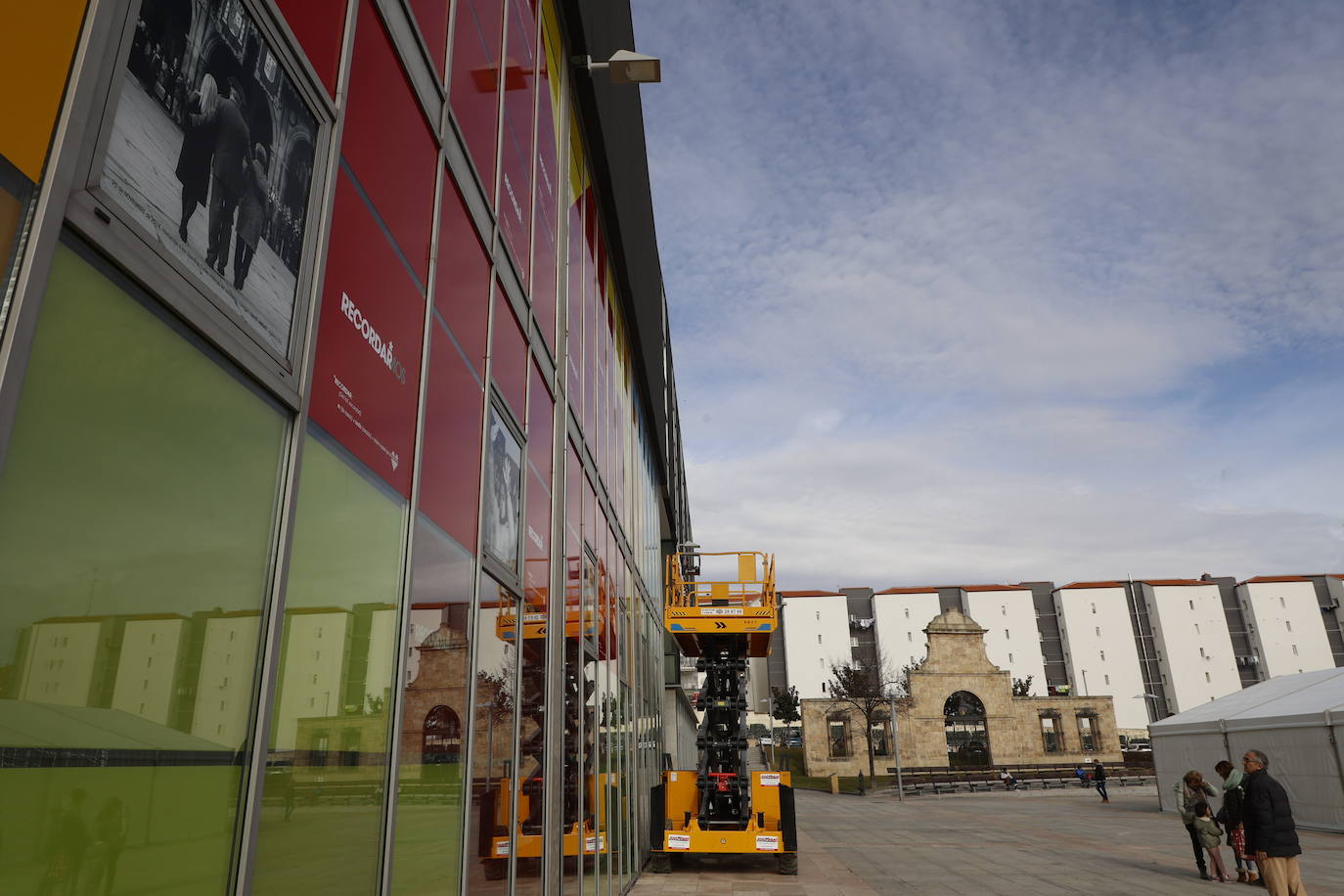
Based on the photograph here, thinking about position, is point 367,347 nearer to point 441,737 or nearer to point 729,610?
A: point 441,737

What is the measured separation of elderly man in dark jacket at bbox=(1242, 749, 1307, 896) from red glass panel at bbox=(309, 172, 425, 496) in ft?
32.4

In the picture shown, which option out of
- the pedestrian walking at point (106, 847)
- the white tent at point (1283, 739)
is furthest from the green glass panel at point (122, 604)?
→ the white tent at point (1283, 739)

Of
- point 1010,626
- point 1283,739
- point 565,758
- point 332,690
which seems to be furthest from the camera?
point 1010,626

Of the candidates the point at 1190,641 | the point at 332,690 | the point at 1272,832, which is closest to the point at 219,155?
the point at 332,690

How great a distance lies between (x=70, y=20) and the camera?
7.06 ft

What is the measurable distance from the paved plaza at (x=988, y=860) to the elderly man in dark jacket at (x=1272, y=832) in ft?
10.4

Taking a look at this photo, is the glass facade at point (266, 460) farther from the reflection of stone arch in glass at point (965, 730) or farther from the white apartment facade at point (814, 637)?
the white apartment facade at point (814, 637)

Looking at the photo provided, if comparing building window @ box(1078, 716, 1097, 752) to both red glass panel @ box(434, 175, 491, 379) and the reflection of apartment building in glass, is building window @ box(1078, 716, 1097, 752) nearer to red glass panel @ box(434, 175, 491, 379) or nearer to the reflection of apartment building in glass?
the reflection of apartment building in glass

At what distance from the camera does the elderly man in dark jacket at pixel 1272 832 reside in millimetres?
9336

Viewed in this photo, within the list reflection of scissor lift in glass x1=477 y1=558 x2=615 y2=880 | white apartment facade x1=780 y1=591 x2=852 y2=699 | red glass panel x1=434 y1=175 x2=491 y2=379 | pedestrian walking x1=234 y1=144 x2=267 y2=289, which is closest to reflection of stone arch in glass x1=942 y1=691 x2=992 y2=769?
white apartment facade x1=780 y1=591 x2=852 y2=699

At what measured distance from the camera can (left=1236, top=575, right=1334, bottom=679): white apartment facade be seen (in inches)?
3100

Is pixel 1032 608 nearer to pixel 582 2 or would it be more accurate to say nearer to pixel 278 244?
pixel 582 2

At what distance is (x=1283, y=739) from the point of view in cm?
2206

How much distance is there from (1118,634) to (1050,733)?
23216 millimetres
